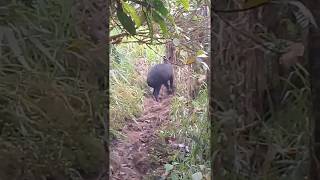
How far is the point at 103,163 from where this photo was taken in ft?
1.93

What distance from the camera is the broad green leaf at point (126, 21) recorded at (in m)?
0.67

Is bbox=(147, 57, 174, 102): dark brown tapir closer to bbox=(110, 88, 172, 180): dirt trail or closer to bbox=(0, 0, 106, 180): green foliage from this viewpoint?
bbox=(110, 88, 172, 180): dirt trail

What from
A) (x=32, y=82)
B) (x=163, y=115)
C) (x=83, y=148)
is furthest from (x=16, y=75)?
(x=163, y=115)

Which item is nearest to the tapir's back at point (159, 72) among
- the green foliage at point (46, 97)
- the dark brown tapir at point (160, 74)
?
the dark brown tapir at point (160, 74)

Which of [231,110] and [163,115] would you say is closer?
[231,110]

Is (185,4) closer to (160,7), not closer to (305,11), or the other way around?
(160,7)

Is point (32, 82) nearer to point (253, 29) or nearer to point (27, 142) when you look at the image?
point (27, 142)

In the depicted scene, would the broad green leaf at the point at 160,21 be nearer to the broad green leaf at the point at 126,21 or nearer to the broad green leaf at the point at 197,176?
the broad green leaf at the point at 126,21

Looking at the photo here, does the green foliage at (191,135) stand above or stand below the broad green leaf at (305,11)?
below

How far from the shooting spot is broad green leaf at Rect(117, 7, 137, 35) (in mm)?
667

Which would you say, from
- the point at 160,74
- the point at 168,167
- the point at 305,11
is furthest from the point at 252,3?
the point at 168,167

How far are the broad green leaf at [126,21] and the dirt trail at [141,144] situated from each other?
0.10 meters

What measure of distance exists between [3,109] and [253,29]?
0.33m

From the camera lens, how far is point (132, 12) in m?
0.68
